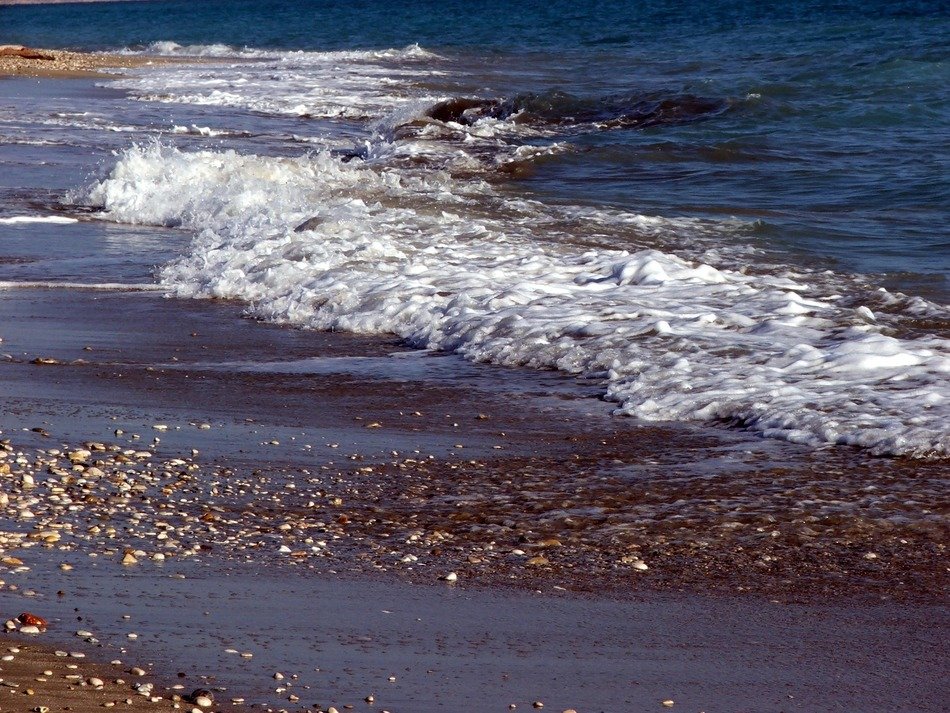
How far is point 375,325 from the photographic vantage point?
8320 mm

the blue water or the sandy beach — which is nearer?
the sandy beach

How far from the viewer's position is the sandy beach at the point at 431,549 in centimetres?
339

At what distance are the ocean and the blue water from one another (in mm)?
90

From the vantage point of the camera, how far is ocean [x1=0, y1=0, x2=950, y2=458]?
277 inches

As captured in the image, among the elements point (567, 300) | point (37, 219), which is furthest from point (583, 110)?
point (567, 300)

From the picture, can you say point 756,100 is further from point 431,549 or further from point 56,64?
point 56,64

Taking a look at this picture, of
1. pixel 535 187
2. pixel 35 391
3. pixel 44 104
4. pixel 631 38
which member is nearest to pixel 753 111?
pixel 535 187

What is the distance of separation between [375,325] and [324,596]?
4.46 m

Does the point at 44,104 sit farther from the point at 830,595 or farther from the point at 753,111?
the point at 830,595

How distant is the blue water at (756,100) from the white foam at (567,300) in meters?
1.44

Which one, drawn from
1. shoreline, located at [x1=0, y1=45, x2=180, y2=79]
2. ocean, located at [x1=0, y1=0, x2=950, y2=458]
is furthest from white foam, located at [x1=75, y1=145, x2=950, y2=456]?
shoreline, located at [x1=0, y1=45, x2=180, y2=79]

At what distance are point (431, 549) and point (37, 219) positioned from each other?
8655 millimetres

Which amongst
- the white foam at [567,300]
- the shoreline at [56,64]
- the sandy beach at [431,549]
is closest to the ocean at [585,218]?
the white foam at [567,300]

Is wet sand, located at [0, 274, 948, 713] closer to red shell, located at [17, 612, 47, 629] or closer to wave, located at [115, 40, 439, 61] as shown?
red shell, located at [17, 612, 47, 629]
